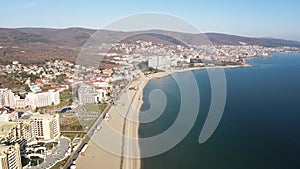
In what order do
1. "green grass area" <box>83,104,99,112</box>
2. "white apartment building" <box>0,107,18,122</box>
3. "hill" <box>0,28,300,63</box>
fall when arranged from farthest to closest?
"hill" <box>0,28,300,63</box> < "green grass area" <box>83,104,99,112</box> < "white apartment building" <box>0,107,18,122</box>

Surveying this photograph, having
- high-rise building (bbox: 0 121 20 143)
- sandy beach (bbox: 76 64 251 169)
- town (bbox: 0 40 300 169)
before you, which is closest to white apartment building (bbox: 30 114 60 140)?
town (bbox: 0 40 300 169)

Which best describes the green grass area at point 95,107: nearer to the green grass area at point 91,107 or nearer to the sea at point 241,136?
the green grass area at point 91,107

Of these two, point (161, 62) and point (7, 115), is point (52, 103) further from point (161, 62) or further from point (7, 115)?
point (161, 62)

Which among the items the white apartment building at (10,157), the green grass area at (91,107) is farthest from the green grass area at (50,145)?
the green grass area at (91,107)

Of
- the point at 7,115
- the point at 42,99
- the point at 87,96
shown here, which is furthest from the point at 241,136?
the point at 42,99

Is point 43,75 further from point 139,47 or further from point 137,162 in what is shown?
point 139,47

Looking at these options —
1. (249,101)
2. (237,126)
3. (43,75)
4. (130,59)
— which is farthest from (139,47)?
(237,126)

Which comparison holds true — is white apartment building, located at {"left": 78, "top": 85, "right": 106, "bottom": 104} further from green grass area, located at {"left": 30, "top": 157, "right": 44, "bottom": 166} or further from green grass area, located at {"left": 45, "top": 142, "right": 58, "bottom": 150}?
green grass area, located at {"left": 30, "top": 157, "right": 44, "bottom": 166}
